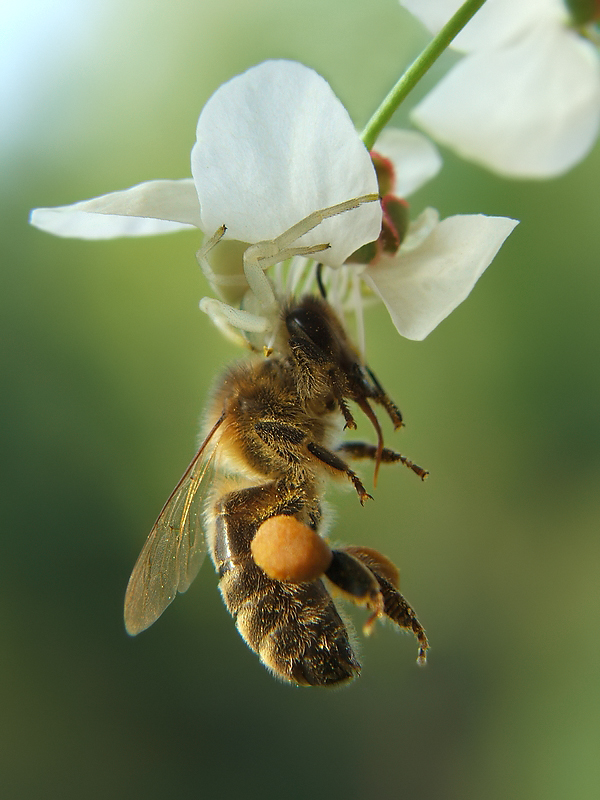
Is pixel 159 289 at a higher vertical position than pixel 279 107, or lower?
lower

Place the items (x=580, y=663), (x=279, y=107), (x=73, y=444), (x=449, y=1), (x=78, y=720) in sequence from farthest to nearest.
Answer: (x=73, y=444), (x=78, y=720), (x=580, y=663), (x=449, y=1), (x=279, y=107)

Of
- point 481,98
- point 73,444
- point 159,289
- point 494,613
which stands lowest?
point 494,613

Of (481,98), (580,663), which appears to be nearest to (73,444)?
(580,663)

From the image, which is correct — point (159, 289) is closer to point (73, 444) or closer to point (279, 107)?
point (73, 444)

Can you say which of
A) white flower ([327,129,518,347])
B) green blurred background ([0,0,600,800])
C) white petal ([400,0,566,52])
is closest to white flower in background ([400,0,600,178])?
white petal ([400,0,566,52])

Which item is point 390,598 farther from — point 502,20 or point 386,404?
point 502,20

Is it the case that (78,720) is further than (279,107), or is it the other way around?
(78,720)

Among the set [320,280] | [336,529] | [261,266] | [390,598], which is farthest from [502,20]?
[336,529]
